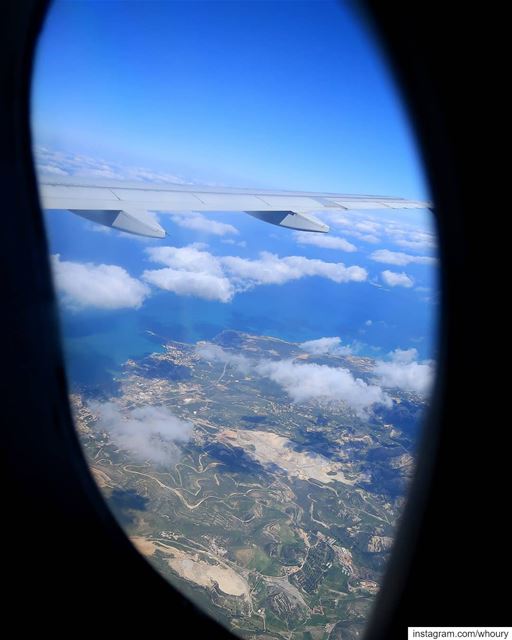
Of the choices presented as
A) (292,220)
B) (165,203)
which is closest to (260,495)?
(292,220)

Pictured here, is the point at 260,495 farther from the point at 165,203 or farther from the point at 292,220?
the point at 165,203

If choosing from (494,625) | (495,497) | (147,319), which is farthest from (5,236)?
(147,319)

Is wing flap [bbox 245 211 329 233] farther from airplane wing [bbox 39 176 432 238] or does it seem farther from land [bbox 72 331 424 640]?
land [bbox 72 331 424 640]

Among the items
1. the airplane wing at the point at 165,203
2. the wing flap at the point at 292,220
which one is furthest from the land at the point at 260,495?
the wing flap at the point at 292,220

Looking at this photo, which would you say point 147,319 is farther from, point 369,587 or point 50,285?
point 50,285

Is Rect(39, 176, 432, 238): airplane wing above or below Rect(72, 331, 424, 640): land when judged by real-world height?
above

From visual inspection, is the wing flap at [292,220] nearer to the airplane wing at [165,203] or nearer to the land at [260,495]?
the airplane wing at [165,203]

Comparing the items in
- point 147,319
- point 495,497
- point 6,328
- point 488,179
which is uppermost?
point 488,179

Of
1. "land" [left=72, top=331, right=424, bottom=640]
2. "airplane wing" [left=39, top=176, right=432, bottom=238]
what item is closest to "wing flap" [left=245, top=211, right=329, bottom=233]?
"airplane wing" [left=39, top=176, right=432, bottom=238]
